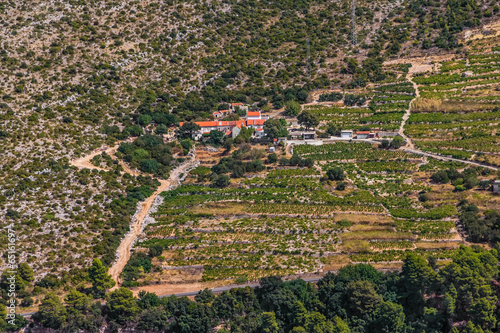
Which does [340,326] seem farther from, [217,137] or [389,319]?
[217,137]

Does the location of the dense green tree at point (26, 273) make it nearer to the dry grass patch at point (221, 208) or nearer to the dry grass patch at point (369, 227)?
the dry grass patch at point (221, 208)

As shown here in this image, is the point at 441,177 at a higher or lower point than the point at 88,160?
lower

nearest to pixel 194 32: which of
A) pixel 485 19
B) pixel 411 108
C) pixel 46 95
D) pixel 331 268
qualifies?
pixel 46 95

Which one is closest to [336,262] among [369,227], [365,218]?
[369,227]

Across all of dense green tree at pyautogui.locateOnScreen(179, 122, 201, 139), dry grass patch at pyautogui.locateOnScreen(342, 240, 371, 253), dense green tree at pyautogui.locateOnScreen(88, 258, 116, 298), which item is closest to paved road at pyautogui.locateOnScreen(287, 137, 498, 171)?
dense green tree at pyautogui.locateOnScreen(179, 122, 201, 139)

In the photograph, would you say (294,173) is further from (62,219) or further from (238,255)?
(62,219)

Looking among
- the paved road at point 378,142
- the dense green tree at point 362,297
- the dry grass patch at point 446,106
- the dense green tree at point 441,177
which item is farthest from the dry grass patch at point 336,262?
the dry grass patch at point 446,106

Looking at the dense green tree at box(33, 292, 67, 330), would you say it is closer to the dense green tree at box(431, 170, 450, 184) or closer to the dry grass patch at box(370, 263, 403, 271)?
the dry grass patch at box(370, 263, 403, 271)
